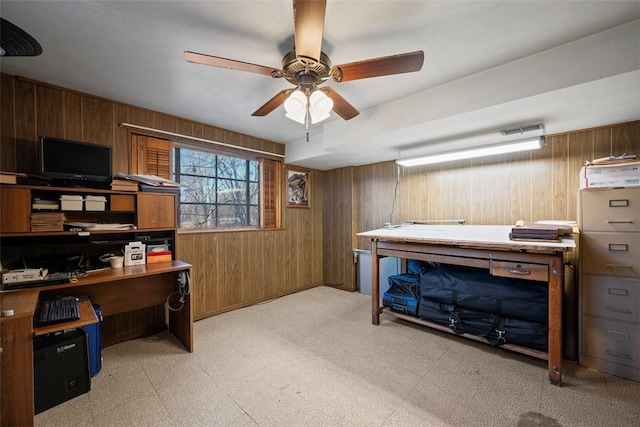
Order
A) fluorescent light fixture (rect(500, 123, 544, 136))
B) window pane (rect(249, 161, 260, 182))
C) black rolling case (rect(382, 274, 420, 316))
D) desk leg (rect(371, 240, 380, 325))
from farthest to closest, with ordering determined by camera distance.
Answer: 1. window pane (rect(249, 161, 260, 182))
2. desk leg (rect(371, 240, 380, 325))
3. black rolling case (rect(382, 274, 420, 316))
4. fluorescent light fixture (rect(500, 123, 544, 136))

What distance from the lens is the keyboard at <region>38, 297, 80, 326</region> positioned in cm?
159

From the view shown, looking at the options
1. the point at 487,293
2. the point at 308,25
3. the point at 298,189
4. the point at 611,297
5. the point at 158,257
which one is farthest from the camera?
the point at 298,189

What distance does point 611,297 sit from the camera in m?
1.91

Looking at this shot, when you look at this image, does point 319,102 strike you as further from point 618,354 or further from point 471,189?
point 618,354

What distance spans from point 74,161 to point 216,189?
142 centimetres

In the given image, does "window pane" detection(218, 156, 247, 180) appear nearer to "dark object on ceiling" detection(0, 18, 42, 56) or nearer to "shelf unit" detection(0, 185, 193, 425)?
"shelf unit" detection(0, 185, 193, 425)

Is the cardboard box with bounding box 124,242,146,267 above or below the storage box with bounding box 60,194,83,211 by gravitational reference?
below

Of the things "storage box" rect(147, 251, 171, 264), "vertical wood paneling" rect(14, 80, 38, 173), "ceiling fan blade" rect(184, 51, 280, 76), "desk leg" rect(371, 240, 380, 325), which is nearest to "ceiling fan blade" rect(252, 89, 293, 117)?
"ceiling fan blade" rect(184, 51, 280, 76)

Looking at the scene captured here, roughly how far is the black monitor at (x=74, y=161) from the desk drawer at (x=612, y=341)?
158 inches

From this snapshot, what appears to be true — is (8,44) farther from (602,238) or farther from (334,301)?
(602,238)

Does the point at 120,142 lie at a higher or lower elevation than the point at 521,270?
higher

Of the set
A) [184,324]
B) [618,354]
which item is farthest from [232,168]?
[618,354]

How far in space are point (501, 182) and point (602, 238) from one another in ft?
3.53

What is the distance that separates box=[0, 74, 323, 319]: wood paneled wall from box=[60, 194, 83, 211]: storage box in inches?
17.9
